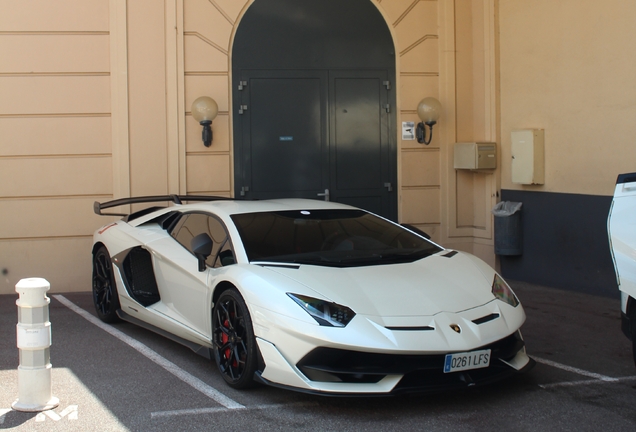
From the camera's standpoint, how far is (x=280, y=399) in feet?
15.2

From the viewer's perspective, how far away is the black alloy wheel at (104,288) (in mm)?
6934

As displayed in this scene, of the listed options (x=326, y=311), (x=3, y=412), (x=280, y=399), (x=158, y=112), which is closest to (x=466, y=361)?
(x=326, y=311)

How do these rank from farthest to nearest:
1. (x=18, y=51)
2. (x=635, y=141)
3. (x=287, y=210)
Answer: (x=18, y=51), (x=635, y=141), (x=287, y=210)

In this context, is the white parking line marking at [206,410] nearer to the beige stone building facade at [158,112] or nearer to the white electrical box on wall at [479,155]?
the beige stone building facade at [158,112]

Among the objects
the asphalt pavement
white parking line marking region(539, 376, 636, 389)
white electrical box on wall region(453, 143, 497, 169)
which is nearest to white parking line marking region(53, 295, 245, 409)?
the asphalt pavement

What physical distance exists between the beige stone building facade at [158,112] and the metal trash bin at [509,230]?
0.46 ft

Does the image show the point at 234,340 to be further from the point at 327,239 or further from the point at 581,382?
the point at 581,382

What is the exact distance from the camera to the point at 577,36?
28.1 feet

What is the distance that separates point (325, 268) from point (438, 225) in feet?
19.1

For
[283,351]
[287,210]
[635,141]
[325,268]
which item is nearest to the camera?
[283,351]

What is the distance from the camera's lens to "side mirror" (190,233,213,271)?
535cm

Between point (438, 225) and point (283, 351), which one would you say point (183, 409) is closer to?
point (283, 351)

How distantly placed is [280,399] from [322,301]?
2.43 feet

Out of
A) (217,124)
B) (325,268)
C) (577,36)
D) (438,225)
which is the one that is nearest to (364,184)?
(438,225)
